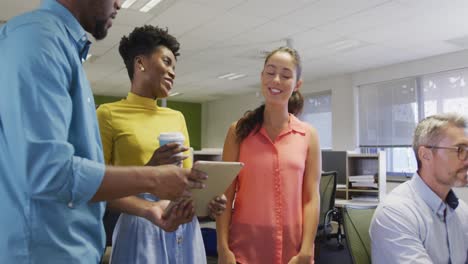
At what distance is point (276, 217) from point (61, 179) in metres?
0.82

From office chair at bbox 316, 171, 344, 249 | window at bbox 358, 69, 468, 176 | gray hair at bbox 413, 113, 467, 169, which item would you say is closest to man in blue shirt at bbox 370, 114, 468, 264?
gray hair at bbox 413, 113, 467, 169

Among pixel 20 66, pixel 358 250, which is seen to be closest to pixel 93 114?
pixel 20 66

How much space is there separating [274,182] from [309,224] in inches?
7.5

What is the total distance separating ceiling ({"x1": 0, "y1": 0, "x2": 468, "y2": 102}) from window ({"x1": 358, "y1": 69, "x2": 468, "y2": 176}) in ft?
1.44

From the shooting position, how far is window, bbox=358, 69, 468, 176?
5.91 meters

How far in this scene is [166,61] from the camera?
1411 millimetres

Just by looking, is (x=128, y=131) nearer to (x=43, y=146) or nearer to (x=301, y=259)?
(x=43, y=146)

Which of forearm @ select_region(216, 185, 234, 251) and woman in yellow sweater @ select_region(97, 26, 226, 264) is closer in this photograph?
woman in yellow sweater @ select_region(97, 26, 226, 264)

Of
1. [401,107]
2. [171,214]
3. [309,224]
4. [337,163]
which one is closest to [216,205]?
[171,214]

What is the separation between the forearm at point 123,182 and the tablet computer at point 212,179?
0.49 feet

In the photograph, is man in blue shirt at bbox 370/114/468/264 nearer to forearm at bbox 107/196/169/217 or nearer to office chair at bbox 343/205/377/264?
office chair at bbox 343/205/377/264

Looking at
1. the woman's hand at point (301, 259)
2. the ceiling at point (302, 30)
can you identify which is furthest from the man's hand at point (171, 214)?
the ceiling at point (302, 30)

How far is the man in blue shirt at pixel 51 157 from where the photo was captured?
2.22 ft

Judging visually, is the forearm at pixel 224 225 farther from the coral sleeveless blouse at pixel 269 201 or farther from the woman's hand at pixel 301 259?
the woman's hand at pixel 301 259
